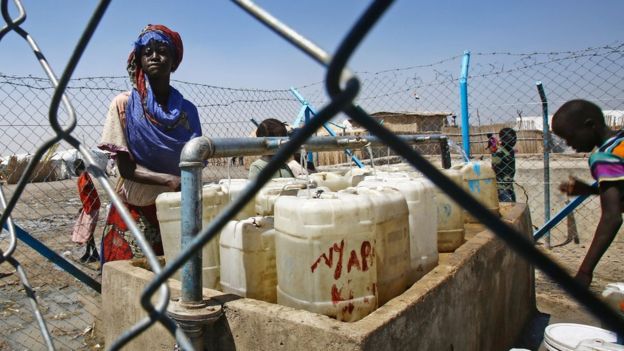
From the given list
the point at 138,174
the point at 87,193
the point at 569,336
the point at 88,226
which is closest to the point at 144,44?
the point at 138,174

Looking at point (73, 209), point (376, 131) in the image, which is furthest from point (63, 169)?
point (376, 131)

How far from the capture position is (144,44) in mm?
2730

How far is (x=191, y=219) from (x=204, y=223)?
610mm

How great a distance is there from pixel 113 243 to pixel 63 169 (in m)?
23.3

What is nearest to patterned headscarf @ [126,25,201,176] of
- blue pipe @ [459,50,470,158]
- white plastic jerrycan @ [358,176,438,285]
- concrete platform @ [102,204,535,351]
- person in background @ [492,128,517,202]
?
concrete platform @ [102,204,535,351]

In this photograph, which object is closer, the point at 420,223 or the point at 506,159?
the point at 420,223

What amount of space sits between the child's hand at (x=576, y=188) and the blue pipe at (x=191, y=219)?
241 centimetres

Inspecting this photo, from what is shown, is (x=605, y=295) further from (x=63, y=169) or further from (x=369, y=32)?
(x=63, y=169)

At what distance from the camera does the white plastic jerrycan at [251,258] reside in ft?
6.23

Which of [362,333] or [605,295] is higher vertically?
[362,333]

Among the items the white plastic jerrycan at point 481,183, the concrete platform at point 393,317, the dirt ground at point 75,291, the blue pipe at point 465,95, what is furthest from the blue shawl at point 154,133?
the blue pipe at point 465,95

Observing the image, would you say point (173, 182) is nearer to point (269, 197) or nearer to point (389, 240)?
point (269, 197)

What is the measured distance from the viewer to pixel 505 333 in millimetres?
3150

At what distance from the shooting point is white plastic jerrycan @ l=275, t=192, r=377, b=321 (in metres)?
1.67
